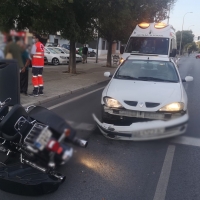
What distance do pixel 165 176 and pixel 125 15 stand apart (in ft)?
37.9

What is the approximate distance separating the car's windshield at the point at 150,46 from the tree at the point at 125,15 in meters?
1.90

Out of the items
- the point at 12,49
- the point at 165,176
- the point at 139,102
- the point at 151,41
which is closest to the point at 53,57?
the point at 151,41

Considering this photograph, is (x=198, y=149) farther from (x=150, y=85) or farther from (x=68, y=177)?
(x=68, y=177)

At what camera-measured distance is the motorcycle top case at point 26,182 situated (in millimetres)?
3383

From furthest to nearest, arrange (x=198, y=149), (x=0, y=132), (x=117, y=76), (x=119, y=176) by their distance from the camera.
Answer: (x=117, y=76) → (x=198, y=149) → (x=119, y=176) → (x=0, y=132)

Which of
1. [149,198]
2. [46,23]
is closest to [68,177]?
[149,198]

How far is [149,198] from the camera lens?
356cm

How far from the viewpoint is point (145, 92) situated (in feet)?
17.9

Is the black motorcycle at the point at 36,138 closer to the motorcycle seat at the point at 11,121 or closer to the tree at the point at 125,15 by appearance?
the motorcycle seat at the point at 11,121

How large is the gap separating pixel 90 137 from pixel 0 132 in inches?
101

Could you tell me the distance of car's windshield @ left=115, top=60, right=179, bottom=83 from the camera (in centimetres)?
645

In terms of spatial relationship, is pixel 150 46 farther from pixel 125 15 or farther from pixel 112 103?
pixel 112 103

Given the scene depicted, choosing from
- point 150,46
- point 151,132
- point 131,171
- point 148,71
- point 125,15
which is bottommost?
point 131,171

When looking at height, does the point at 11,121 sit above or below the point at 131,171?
above
